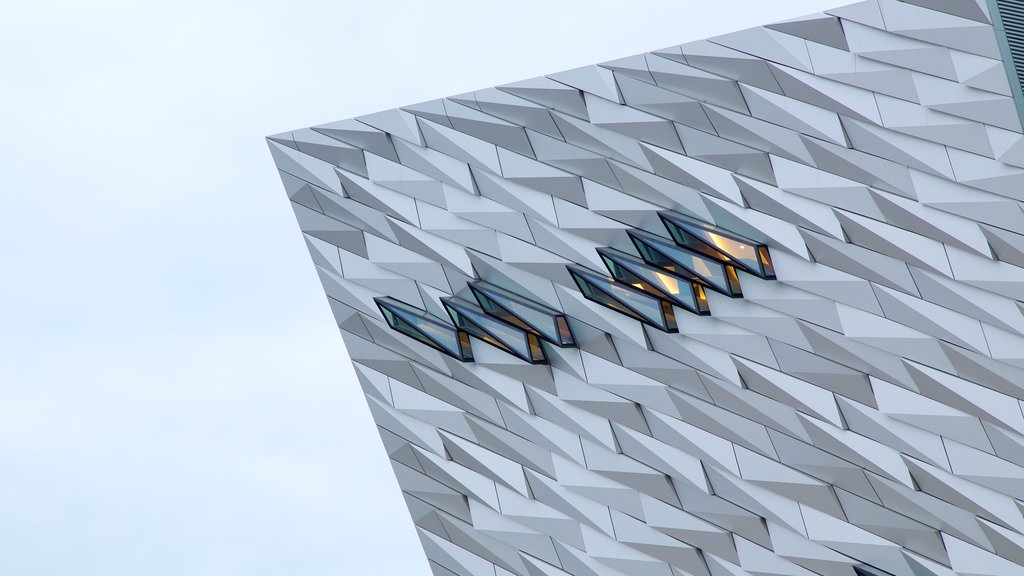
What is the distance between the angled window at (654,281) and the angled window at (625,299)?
5.1 inches

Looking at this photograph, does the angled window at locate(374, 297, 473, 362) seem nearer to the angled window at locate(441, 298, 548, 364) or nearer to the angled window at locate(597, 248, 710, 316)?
the angled window at locate(441, 298, 548, 364)

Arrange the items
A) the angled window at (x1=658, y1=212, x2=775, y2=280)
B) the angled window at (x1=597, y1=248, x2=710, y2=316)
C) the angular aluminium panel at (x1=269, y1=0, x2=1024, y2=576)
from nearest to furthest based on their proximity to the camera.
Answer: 1. the angular aluminium panel at (x1=269, y1=0, x2=1024, y2=576)
2. the angled window at (x1=658, y1=212, x2=775, y2=280)
3. the angled window at (x1=597, y1=248, x2=710, y2=316)

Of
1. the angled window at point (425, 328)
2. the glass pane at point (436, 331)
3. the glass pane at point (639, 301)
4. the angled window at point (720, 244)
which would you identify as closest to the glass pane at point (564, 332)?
the glass pane at point (639, 301)

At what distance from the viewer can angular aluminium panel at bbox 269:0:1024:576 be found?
20.6 m

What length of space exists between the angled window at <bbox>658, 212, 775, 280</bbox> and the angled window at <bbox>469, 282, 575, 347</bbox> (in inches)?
111

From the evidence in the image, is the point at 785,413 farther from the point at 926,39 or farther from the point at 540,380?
the point at 926,39

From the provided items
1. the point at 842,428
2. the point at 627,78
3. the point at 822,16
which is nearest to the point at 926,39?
the point at 822,16

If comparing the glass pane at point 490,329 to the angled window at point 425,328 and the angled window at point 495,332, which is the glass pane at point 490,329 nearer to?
the angled window at point 495,332

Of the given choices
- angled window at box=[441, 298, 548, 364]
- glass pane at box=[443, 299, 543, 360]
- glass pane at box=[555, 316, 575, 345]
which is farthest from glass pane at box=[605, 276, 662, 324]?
glass pane at box=[443, 299, 543, 360]

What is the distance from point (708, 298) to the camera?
2264 centimetres

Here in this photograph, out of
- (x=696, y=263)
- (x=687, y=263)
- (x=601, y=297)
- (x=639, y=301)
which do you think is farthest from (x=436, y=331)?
(x=696, y=263)

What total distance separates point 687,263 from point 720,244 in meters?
0.72

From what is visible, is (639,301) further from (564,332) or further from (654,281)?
(564,332)

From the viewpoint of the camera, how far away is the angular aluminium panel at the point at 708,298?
67.7 feet
